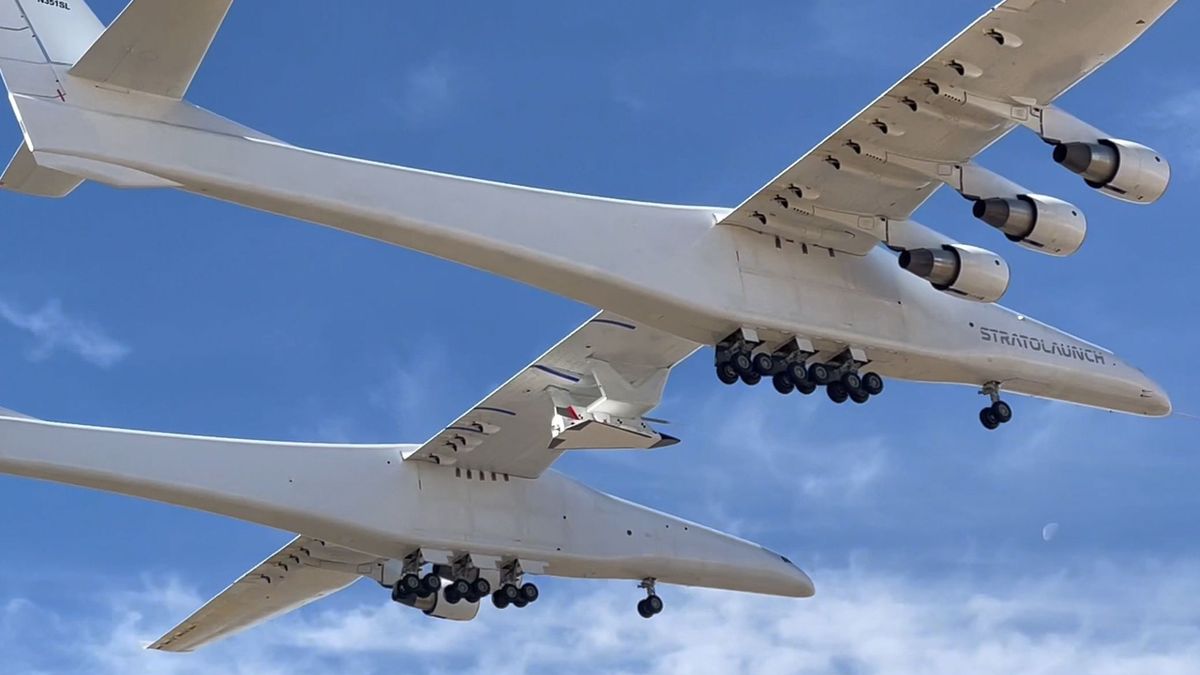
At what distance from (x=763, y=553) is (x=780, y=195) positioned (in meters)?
8.42

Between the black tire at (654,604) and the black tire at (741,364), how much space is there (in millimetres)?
7033

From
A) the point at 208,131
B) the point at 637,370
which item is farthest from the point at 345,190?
the point at 637,370

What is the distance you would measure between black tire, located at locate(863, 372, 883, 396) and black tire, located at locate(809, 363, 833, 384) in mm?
499

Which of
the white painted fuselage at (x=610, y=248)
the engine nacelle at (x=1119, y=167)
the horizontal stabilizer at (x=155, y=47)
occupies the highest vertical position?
the engine nacelle at (x=1119, y=167)

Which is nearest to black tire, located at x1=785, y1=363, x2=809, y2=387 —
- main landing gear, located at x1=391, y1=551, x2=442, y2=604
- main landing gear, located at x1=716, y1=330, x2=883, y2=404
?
main landing gear, located at x1=716, y1=330, x2=883, y2=404

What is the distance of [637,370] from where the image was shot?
2402 centimetres

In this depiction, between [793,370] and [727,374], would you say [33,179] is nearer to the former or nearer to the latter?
[727,374]

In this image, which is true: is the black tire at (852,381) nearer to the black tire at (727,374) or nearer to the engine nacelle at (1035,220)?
the black tire at (727,374)

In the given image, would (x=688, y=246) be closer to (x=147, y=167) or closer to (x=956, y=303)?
(x=956, y=303)

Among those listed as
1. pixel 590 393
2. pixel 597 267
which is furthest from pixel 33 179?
pixel 590 393

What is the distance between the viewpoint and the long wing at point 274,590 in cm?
2775

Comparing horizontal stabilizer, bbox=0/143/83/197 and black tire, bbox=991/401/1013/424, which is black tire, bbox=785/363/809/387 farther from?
horizontal stabilizer, bbox=0/143/83/197

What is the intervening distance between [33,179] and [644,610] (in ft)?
35.2

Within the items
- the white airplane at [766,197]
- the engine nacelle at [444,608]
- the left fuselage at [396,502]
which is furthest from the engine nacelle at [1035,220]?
Result: the engine nacelle at [444,608]
